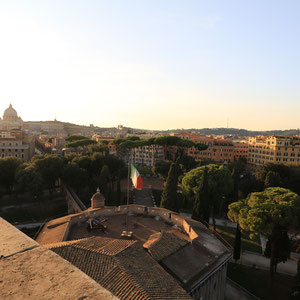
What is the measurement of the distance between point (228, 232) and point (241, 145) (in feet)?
177

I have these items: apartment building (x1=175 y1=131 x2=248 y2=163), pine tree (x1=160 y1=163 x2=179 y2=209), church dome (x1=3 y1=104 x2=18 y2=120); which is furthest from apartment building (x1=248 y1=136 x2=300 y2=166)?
church dome (x1=3 y1=104 x2=18 y2=120)

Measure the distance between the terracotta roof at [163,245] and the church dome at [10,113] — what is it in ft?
422

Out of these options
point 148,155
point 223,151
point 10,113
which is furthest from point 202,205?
point 10,113

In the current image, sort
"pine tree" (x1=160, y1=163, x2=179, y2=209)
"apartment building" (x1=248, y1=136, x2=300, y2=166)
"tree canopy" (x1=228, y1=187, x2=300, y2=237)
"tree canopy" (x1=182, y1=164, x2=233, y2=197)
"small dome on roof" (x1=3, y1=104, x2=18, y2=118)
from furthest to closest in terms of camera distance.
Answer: "small dome on roof" (x1=3, y1=104, x2=18, y2=118)
"apartment building" (x1=248, y1=136, x2=300, y2=166)
"tree canopy" (x1=182, y1=164, x2=233, y2=197)
"pine tree" (x1=160, y1=163, x2=179, y2=209)
"tree canopy" (x1=228, y1=187, x2=300, y2=237)

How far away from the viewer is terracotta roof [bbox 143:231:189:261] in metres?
13.9

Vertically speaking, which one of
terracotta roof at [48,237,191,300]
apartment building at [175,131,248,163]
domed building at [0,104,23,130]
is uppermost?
domed building at [0,104,23,130]

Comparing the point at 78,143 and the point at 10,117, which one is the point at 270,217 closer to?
the point at 78,143

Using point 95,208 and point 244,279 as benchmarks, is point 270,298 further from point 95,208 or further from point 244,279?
point 95,208

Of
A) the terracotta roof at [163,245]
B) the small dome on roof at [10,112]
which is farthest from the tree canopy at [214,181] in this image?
the small dome on roof at [10,112]

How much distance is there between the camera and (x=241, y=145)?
260 ft

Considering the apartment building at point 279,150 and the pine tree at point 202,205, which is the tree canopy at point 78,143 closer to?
the pine tree at point 202,205

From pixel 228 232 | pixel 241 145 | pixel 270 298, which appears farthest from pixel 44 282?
pixel 241 145

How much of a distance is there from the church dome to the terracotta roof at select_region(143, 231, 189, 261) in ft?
422

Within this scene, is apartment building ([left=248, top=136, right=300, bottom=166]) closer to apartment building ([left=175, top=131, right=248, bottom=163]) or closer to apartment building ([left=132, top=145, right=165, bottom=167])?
apartment building ([left=175, top=131, right=248, bottom=163])
